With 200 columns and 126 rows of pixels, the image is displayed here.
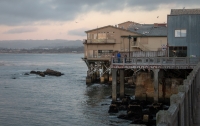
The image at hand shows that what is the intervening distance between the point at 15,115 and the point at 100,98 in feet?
40.0

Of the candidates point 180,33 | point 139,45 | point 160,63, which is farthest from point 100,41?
point 160,63

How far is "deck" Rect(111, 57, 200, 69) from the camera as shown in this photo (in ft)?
99.9

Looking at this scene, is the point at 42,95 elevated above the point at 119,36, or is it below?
below

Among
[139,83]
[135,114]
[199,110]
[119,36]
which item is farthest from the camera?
[119,36]

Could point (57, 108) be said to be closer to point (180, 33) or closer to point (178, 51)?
point (178, 51)

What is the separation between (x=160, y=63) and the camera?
100 feet

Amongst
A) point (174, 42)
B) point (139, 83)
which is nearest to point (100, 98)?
point (139, 83)

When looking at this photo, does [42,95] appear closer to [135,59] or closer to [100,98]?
[100,98]

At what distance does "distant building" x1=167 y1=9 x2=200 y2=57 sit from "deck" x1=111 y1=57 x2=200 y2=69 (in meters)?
3.76

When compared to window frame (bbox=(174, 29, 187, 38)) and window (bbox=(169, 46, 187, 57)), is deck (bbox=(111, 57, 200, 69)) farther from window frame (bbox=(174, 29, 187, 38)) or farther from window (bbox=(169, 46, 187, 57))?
window frame (bbox=(174, 29, 187, 38))

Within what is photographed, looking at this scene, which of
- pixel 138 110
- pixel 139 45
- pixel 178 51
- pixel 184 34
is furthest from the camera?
pixel 139 45

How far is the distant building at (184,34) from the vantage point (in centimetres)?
3462

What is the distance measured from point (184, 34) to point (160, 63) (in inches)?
239

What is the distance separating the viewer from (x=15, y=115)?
102ft
